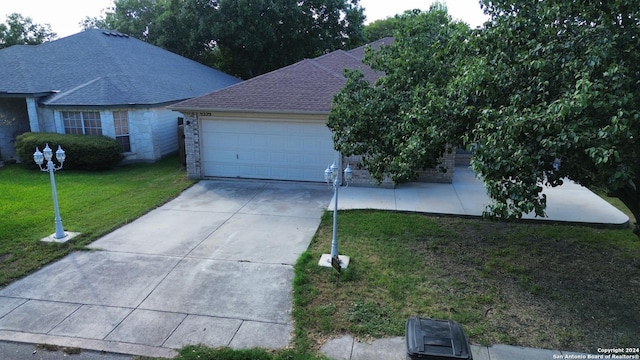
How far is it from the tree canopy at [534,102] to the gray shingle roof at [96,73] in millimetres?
12081

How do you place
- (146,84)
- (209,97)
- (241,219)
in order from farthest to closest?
(146,84)
(209,97)
(241,219)

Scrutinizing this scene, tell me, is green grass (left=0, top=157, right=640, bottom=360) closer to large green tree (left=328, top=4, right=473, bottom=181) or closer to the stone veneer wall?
large green tree (left=328, top=4, right=473, bottom=181)

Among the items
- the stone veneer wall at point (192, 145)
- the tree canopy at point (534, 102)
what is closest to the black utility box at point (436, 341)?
the tree canopy at point (534, 102)

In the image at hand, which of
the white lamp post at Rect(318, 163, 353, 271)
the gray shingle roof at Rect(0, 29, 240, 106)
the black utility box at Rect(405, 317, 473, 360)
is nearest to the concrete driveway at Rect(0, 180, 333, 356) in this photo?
the white lamp post at Rect(318, 163, 353, 271)

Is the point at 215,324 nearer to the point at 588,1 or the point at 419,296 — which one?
the point at 419,296

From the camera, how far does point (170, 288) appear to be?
6.71m

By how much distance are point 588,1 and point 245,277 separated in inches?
248

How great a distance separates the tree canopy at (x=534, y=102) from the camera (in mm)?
4738

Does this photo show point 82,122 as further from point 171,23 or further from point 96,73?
point 171,23

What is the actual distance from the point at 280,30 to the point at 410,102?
21.7 m

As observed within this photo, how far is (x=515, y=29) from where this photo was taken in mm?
6012

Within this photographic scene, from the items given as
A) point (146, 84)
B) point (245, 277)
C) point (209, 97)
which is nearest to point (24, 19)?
point (146, 84)

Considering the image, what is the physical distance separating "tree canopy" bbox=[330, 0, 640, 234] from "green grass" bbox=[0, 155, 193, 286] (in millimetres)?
6491

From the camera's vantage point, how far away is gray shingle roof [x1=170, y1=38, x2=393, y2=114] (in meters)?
12.6
